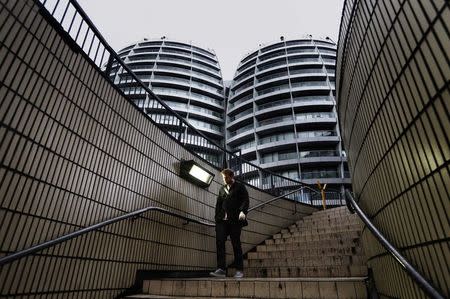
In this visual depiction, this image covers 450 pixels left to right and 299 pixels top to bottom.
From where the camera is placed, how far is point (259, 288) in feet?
12.4

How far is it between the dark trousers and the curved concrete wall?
248 centimetres

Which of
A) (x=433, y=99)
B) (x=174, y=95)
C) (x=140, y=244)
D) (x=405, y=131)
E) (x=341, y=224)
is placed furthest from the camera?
(x=174, y=95)

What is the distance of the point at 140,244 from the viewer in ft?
14.3

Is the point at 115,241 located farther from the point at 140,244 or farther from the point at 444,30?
the point at 444,30

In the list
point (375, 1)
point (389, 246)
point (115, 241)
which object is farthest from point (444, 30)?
point (115, 241)

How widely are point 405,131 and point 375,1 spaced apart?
1036mm

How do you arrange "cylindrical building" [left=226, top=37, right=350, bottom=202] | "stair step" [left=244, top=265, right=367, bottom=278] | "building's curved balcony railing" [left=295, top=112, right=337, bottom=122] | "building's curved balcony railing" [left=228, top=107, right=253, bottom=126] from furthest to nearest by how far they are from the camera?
"building's curved balcony railing" [left=228, top=107, right=253, bottom=126] < "building's curved balcony railing" [left=295, top=112, right=337, bottom=122] < "cylindrical building" [left=226, top=37, right=350, bottom=202] < "stair step" [left=244, top=265, right=367, bottom=278]

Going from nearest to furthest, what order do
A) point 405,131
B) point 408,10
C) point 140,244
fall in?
point 408,10 < point 405,131 < point 140,244

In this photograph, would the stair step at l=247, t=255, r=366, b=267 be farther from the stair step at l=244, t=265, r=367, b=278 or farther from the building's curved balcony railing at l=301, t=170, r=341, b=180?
the building's curved balcony railing at l=301, t=170, r=341, b=180

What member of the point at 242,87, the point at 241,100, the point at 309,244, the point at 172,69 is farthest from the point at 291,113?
the point at 309,244

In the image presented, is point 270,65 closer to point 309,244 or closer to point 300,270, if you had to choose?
point 309,244

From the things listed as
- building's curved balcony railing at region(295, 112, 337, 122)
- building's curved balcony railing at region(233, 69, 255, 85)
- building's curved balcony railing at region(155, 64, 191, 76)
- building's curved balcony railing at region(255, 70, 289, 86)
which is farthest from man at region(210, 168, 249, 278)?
building's curved balcony railing at region(233, 69, 255, 85)

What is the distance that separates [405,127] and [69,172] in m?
3.31

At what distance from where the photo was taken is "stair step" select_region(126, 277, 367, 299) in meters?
3.36
